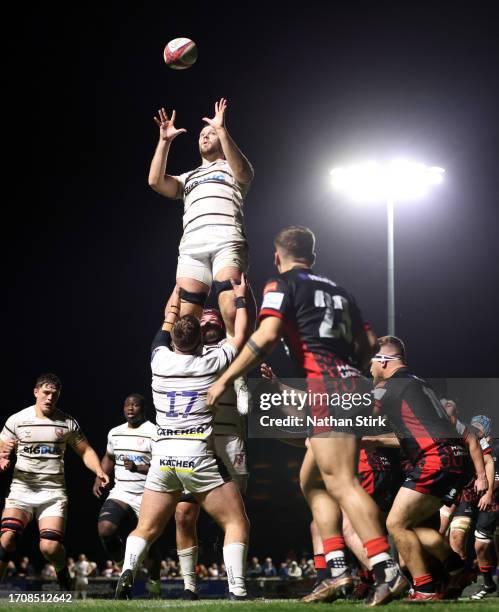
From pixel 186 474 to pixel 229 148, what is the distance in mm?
3256

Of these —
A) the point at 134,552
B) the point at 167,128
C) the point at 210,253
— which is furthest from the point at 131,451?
the point at 167,128

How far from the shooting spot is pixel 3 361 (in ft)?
109

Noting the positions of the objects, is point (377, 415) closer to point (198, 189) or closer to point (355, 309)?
point (355, 309)

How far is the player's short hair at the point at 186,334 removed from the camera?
7250 millimetres

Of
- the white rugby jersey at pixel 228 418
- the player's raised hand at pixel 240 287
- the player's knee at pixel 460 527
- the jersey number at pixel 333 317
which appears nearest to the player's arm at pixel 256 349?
the jersey number at pixel 333 317

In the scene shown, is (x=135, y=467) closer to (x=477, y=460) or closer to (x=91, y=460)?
(x=91, y=460)

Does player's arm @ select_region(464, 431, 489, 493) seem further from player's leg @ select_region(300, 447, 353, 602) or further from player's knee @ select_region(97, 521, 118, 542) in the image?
player's knee @ select_region(97, 521, 118, 542)

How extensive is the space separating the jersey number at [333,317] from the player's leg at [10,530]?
4519mm

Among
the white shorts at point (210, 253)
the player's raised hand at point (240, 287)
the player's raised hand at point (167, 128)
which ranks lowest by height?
the player's raised hand at point (240, 287)

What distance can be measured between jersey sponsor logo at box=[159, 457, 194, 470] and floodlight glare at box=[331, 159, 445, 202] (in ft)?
45.1

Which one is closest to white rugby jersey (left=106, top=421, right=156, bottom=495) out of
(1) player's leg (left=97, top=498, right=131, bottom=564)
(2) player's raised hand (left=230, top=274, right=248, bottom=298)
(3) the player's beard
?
(1) player's leg (left=97, top=498, right=131, bottom=564)

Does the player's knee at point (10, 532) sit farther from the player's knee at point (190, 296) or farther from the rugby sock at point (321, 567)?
the rugby sock at point (321, 567)

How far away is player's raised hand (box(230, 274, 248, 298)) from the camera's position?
843 cm

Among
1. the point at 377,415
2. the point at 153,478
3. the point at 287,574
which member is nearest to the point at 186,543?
the point at 153,478
